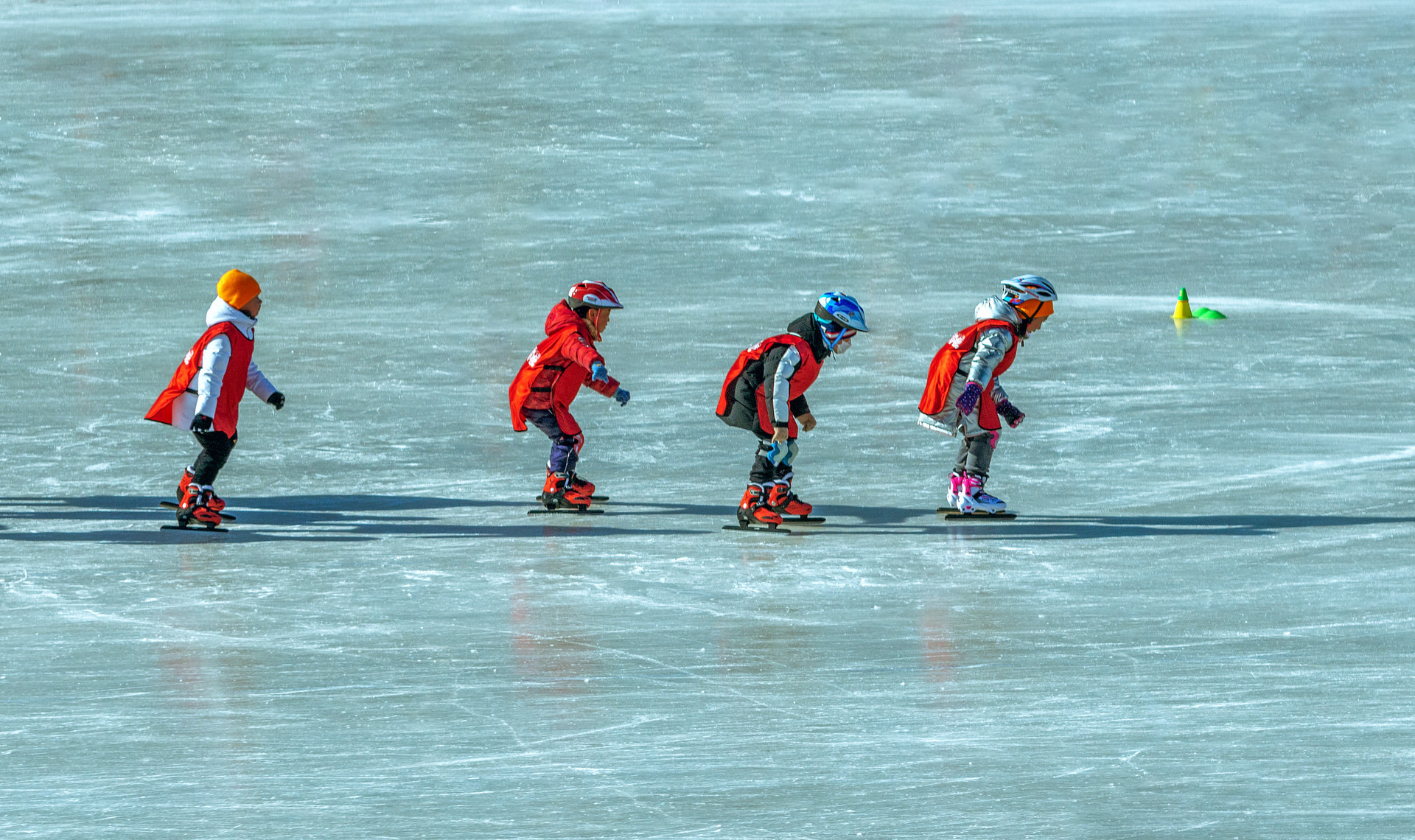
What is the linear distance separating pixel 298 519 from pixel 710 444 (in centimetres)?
288

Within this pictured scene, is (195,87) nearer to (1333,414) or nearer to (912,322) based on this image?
(912,322)

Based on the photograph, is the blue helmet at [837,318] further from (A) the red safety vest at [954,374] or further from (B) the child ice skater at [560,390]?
(B) the child ice skater at [560,390]

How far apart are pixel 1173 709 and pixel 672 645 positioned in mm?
2022

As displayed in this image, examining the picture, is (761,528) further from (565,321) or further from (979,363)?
(565,321)

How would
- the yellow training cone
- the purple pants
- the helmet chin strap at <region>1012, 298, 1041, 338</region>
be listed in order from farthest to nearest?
the yellow training cone, the purple pants, the helmet chin strap at <region>1012, 298, 1041, 338</region>

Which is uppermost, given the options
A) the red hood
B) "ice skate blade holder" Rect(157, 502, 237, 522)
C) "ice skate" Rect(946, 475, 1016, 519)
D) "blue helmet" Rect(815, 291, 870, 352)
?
"blue helmet" Rect(815, 291, 870, 352)

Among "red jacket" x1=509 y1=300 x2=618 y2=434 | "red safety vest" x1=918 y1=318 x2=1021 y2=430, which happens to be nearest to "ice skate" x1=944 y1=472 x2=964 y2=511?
"red safety vest" x1=918 y1=318 x2=1021 y2=430

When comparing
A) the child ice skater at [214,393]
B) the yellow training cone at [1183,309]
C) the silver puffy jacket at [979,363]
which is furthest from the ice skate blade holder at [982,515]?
the yellow training cone at [1183,309]

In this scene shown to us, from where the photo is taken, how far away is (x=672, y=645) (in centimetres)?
800

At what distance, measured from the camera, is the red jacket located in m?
11.0

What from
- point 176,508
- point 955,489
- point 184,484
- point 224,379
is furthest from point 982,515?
point 176,508

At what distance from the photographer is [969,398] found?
10.5m

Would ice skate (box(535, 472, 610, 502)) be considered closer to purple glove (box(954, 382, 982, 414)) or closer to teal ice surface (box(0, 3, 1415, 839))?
teal ice surface (box(0, 3, 1415, 839))

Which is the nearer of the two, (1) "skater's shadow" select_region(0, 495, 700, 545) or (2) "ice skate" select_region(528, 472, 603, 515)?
(1) "skater's shadow" select_region(0, 495, 700, 545)
